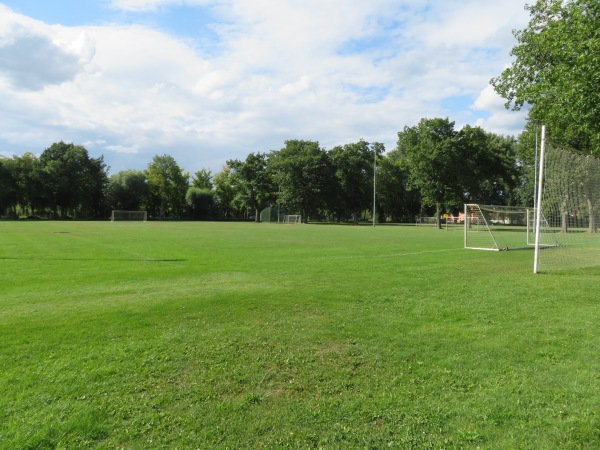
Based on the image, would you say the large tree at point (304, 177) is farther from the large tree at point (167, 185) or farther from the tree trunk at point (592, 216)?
the tree trunk at point (592, 216)

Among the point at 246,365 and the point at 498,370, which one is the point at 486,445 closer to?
the point at 498,370

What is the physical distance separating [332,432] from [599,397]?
2813 mm

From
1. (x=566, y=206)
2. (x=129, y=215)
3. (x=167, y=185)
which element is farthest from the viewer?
(x=167, y=185)

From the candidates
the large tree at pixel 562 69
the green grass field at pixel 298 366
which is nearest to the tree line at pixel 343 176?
the large tree at pixel 562 69

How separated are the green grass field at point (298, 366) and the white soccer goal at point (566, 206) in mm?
5750

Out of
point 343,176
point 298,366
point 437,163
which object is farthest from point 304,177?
point 298,366

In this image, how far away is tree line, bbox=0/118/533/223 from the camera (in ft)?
190

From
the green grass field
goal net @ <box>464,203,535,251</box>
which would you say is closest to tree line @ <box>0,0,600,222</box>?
goal net @ <box>464,203,535,251</box>

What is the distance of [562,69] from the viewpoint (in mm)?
16828

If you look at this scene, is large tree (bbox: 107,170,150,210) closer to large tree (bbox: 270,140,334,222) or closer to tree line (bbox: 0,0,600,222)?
tree line (bbox: 0,0,600,222)

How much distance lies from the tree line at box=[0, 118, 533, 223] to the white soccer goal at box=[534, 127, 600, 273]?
39257 mm

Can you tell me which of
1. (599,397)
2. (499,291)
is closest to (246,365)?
(599,397)

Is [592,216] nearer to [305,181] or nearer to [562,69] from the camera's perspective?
[562,69]

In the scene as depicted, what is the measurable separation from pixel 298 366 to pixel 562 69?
17.5 metres
